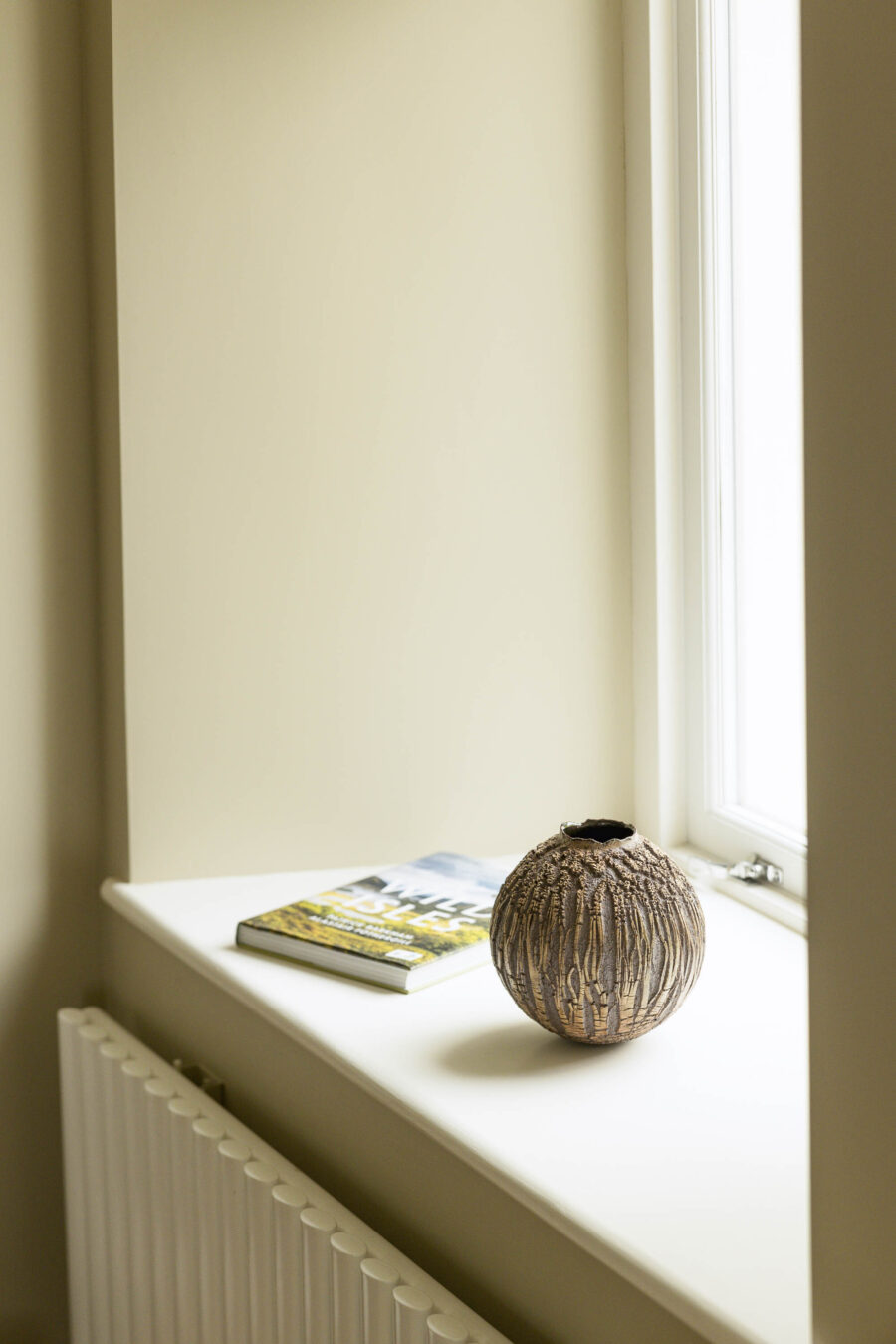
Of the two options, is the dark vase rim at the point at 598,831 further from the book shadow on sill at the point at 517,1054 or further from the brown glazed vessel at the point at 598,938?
the book shadow on sill at the point at 517,1054

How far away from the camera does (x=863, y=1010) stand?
64 centimetres

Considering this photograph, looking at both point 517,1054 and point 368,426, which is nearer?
point 517,1054

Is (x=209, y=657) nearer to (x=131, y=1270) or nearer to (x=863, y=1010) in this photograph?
(x=131, y=1270)

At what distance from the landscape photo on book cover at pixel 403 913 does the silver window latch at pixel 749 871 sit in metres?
0.22

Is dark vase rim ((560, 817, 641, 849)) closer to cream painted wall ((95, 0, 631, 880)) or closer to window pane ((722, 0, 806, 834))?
window pane ((722, 0, 806, 834))

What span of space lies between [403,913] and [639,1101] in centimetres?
39

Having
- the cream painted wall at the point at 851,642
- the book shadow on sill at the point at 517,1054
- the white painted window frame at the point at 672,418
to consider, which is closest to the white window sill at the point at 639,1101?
the book shadow on sill at the point at 517,1054

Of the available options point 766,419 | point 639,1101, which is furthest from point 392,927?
point 766,419

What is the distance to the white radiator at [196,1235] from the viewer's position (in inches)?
40.5

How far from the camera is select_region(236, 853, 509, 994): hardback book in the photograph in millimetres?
1205

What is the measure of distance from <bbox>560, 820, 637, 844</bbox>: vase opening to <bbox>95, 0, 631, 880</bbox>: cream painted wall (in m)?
0.49

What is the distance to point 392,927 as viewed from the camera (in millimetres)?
1272

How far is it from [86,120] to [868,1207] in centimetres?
130

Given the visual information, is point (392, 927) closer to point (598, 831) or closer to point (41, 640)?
point (598, 831)
